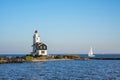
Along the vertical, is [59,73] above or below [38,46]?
below

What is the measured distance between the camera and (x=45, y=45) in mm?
111562

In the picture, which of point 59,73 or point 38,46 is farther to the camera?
point 38,46

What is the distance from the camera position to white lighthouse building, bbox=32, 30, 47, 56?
363 ft

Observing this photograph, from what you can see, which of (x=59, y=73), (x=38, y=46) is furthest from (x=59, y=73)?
(x=38, y=46)

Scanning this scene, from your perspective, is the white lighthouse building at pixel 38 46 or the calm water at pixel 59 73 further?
the white lighthouse building at pixel 38 46

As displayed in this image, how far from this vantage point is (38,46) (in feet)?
362

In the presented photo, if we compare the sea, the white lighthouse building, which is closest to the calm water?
the sea

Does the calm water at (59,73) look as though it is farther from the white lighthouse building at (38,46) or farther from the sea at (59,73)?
the white lighthouse building at (38,46)

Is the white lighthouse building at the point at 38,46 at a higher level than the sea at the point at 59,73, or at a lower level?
higher

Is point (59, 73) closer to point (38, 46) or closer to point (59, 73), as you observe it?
point (59, 73)

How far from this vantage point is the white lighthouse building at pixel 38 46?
363 ft

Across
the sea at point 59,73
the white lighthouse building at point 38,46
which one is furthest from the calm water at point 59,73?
the white lighthouse building at point 38,46

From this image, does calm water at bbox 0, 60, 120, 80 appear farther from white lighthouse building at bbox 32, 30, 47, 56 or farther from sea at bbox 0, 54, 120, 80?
white lighthouse building at bbox 32, 30, 47, 56

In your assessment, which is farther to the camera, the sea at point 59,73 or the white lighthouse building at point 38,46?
the white lighthouse building at point 38,46
